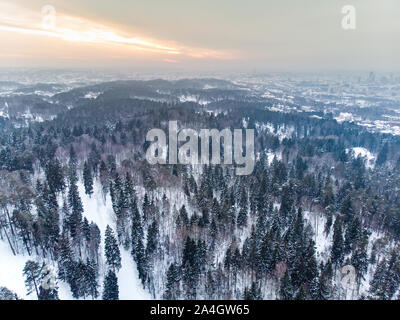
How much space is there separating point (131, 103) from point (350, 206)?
387 feet

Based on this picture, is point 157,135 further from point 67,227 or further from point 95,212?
point 67,227

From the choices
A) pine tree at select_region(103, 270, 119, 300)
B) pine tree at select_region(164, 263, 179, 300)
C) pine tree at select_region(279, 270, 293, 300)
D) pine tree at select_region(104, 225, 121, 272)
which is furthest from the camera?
pine tree at select_region(104, 225, 121, 272)

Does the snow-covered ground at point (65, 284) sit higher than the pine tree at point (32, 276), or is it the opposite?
the pine tree at point (32, 276)

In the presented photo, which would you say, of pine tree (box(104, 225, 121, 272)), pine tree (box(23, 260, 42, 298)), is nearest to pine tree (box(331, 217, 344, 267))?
pine tree (box(104, 225, 121, 272))

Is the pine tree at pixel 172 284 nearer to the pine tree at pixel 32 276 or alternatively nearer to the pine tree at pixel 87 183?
the pine tree at pixel 32 276

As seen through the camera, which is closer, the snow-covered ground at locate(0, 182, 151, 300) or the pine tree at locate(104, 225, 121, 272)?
the snow-covered ground at locate(0, 182, 151, 300)

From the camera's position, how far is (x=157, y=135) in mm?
93750

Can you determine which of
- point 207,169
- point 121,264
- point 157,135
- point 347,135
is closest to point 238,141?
point 157,135

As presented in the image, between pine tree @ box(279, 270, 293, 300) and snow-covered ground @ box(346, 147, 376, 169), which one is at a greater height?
snow-covered ground @ box(346, 147, 376, 169)

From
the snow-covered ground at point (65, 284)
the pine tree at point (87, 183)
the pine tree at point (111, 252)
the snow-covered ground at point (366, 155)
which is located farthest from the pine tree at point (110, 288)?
the snow-covered ground at point (366, 155)

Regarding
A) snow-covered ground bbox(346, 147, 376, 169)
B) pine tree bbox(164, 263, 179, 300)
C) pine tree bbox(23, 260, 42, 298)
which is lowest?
pine tree bbox(164, 263, 179, 300)

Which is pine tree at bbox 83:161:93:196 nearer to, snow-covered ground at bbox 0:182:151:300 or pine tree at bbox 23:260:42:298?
snow-covered ground at bbox 0:182:151:300

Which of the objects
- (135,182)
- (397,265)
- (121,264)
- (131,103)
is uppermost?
(131,103)
